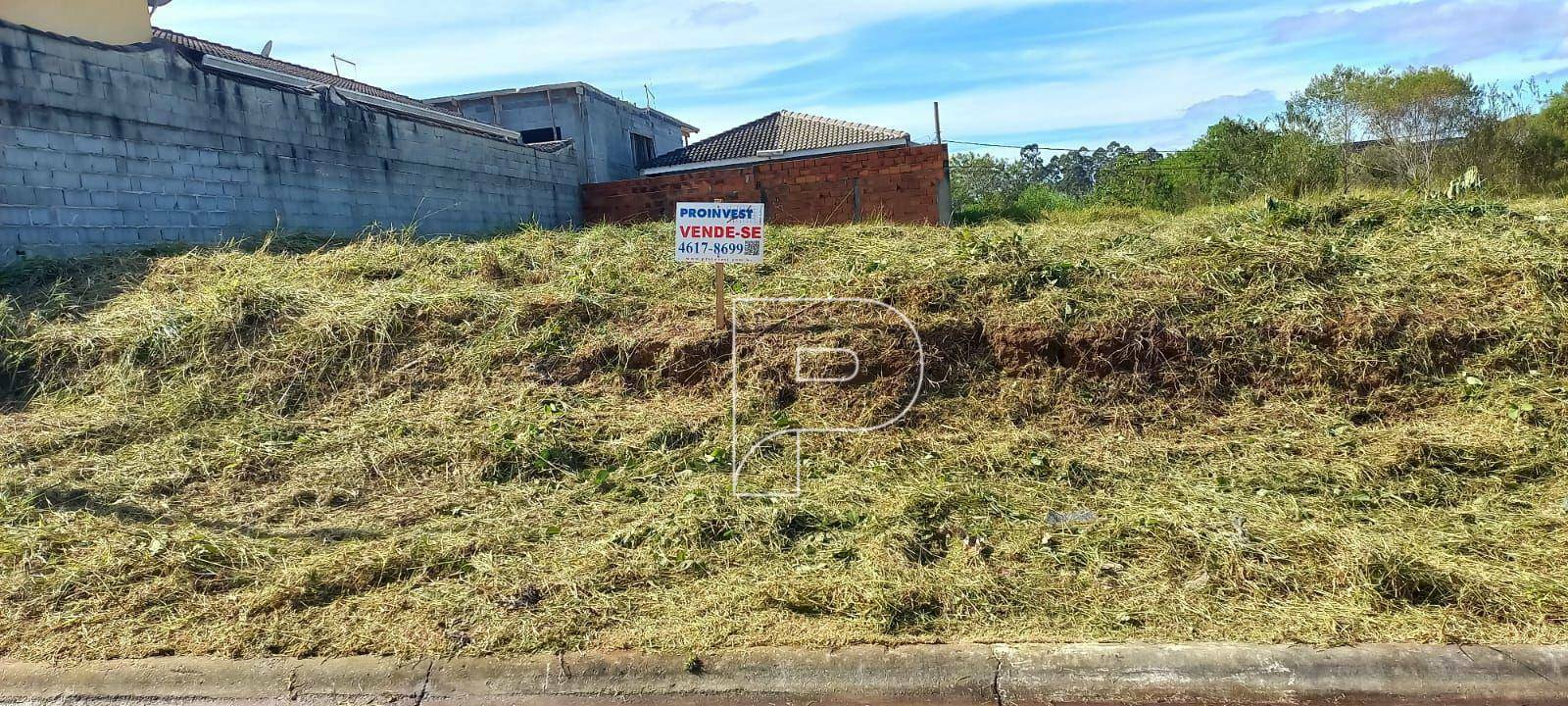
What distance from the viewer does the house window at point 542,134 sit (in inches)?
796

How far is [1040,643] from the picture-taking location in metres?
2.96

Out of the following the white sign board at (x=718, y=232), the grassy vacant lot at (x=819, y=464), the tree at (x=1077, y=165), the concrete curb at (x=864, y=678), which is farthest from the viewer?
the tree at (x=1077, y=165)

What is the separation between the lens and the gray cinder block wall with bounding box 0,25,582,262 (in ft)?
24.4

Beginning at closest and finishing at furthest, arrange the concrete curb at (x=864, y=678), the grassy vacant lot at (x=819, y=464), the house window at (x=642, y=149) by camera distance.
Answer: the concrete curb at (x=864, y=678), the grassy vacant lot at (x=819, y=464), the house window at (x=642, y=149)

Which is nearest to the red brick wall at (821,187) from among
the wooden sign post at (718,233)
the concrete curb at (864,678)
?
the wooden sign post at (718,233)

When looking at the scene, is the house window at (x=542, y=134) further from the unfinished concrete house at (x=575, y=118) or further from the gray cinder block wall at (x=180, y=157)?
the gray cinder block wall at (x=180, y=157)

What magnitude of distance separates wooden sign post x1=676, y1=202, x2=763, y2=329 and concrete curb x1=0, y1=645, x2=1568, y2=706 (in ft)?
9.78

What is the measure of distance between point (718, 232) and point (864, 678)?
10.5ft

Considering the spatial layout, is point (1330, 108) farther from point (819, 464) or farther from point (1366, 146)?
point (819, 464)

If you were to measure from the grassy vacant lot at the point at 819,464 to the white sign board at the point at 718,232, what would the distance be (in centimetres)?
58

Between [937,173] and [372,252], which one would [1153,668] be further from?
[937,173]

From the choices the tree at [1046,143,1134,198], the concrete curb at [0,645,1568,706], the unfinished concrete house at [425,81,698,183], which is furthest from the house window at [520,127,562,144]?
the tree at [1046,143,1134,198]

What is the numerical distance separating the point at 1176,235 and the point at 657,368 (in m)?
3.97

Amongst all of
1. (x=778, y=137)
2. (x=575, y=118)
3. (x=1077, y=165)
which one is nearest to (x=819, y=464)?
(x=575, y=118)
